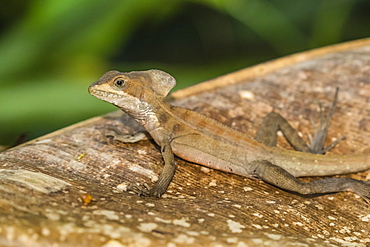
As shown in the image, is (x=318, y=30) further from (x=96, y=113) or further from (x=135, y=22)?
(x=96, y=113)

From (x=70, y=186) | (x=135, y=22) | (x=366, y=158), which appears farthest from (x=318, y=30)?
(x=70, y=186)

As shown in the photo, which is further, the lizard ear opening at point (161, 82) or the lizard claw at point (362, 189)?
the lizard ear opening at point (161, 82)

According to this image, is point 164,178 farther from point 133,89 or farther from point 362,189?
point 362,189

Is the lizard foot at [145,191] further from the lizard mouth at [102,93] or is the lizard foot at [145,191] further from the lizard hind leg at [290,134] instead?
the lizard hind leg at [290,134]

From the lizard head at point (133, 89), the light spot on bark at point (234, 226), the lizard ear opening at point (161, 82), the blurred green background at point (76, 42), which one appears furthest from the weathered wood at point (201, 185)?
the blurred green background at point (76, 42)

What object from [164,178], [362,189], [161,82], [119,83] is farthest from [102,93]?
[362,189]

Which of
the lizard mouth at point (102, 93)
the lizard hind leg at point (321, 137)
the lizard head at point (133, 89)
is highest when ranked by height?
the lizard hind leg at point (321, 137)
